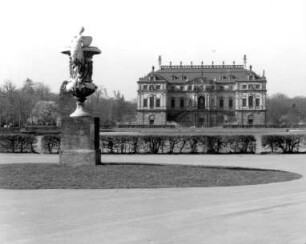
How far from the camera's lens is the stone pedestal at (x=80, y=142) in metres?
15.6

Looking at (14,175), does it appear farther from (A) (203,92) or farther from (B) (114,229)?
(A) (203,92)

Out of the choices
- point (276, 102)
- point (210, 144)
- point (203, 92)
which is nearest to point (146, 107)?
point (203, 92)

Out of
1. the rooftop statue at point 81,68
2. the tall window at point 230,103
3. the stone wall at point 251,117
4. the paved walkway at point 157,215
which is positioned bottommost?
the paved walkway at point 157,215

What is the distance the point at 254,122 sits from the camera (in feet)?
383

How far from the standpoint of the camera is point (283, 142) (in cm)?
2506

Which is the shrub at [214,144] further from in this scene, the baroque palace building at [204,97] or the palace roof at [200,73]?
the palace roof at [200,73]

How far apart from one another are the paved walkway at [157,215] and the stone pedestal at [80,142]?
440cm

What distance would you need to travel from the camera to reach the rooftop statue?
1577 centimetres

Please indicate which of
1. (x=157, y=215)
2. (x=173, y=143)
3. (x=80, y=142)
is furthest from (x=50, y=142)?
(x=157, y=215)

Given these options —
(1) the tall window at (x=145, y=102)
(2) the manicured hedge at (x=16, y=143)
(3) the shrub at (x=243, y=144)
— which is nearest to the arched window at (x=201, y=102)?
(1) the tall window at (x=145, y=102)

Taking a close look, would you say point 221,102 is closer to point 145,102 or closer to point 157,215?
point 145,102

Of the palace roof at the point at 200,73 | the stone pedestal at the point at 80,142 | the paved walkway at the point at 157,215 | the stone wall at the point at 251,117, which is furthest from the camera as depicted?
the palace roof at the point at 200,73

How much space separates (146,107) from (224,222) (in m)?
115

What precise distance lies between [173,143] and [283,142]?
548cm
